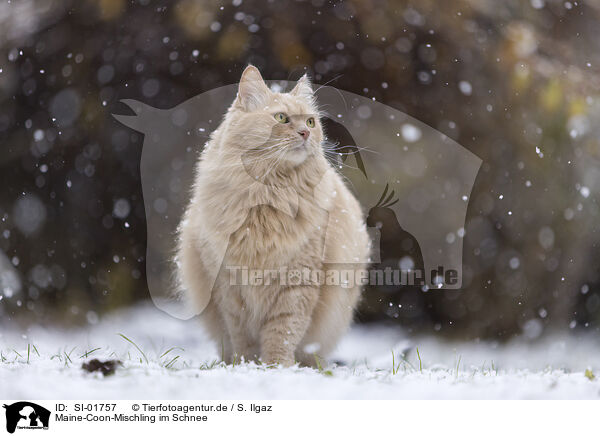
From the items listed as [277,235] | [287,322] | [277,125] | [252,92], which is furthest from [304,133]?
[287,322]

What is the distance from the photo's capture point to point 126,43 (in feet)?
7.57

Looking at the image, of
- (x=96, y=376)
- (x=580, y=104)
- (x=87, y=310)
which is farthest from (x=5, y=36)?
(x=580, y=104)

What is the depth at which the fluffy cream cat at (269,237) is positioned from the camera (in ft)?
7.28

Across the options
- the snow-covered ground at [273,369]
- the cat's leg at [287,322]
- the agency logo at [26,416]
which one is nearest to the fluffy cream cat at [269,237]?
the cat's leg at [287,322]

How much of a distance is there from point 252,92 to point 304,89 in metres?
0.23

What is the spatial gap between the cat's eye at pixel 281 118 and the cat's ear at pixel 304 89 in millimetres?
107

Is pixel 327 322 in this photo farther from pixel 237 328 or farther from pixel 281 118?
pixel 281 118

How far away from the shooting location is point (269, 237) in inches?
88.7

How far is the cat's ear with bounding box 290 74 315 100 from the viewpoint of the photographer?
7.32 feet

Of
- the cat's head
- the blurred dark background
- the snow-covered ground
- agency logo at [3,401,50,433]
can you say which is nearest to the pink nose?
the cat's head

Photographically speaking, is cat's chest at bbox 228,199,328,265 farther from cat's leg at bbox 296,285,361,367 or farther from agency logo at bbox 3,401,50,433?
agency logo at bbox 3,401,50,433

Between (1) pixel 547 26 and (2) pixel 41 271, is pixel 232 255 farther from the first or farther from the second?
(1) pixel 547 26

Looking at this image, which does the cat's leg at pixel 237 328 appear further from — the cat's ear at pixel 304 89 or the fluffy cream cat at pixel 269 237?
the cat's ear at pixel 304 89

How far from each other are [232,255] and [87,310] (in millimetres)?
688
